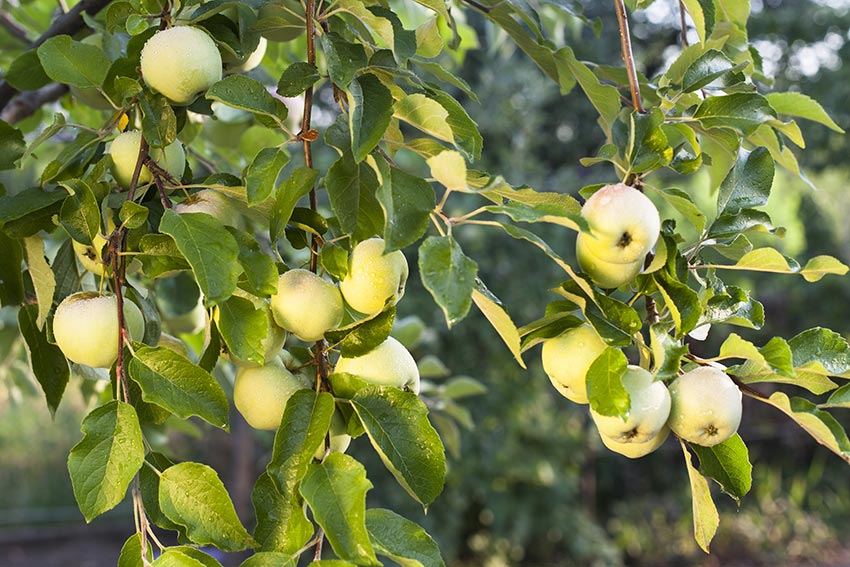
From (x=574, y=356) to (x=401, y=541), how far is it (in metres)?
0.14

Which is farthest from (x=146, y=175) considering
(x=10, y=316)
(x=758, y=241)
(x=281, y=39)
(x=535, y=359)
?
(x=535, y=359)

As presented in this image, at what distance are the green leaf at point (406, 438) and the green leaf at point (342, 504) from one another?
0.08ft

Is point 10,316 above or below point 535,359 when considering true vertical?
above

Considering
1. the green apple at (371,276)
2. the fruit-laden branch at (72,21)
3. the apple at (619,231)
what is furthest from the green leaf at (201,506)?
the fruit-laden branch at (72,21)

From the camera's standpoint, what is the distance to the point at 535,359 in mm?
3379

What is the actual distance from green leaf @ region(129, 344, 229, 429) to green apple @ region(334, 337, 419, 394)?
7 centimetres

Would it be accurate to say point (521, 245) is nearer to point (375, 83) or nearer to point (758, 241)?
point (758, 241)

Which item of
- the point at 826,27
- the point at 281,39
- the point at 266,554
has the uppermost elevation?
the point at 281,39

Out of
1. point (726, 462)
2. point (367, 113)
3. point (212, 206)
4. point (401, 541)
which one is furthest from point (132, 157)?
point (726, 462)

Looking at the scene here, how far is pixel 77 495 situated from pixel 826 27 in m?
5.25

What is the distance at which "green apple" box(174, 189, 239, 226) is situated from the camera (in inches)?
19.8

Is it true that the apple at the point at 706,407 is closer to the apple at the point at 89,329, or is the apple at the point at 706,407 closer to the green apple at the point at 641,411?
the green apple at the point at 641,411

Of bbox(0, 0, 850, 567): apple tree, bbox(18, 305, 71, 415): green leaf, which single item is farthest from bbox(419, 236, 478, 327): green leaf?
bbox(18, 305, 71, 415): green leaf

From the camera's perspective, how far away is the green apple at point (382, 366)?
19.1 inches
